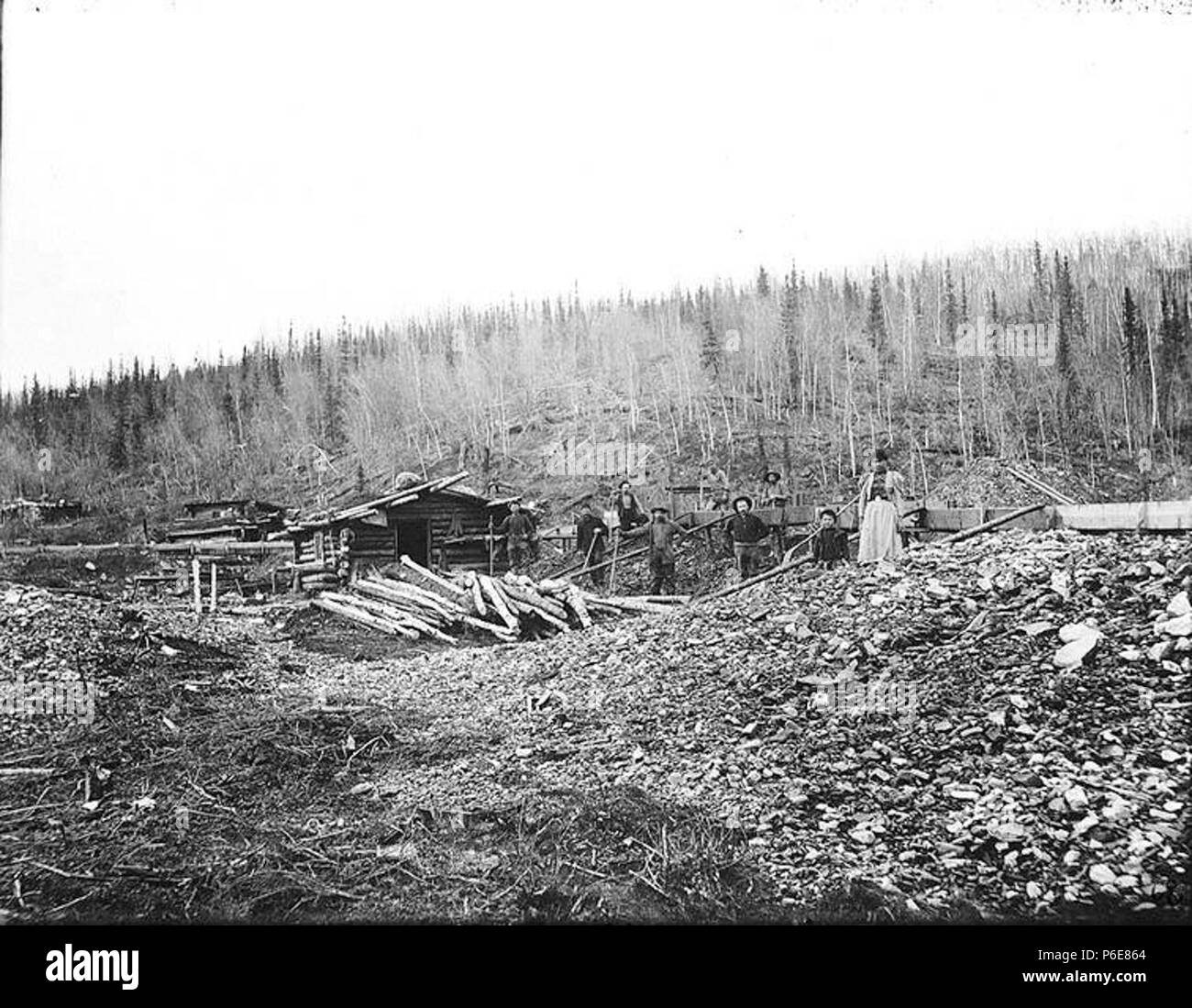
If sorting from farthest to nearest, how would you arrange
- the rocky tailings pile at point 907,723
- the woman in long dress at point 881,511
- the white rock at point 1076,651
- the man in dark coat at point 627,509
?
the man in dark coat at point 627,509 → the woman in long dress at point 881,511 → the white rock at point 1076,651 → the rocky tailings pile at point 907,723

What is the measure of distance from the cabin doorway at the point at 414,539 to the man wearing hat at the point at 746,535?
4.75ft

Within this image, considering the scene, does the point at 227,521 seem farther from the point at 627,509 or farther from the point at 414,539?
the point at 627,509

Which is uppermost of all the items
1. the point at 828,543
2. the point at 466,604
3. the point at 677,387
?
the point at 677,387

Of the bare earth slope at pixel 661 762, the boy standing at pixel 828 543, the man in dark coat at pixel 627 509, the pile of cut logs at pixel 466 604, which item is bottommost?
the bare earth slope at pixel 661 762

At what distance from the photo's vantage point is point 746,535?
3.66 m

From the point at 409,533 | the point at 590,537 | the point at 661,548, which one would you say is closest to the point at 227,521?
the point at 409,533

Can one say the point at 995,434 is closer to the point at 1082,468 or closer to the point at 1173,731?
the point at 1082,468

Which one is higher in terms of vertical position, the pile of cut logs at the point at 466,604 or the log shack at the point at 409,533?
the log shack at the point at 409,533

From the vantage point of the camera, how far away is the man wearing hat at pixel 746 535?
11.9 ft

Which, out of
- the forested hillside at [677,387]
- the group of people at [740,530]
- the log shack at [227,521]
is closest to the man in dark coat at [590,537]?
the group of people at [740,530]

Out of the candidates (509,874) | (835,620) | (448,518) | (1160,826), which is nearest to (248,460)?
(448,518)

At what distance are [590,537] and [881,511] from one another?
1.36m

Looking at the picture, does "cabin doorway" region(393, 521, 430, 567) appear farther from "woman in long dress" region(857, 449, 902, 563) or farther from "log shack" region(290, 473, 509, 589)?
"woman in long dress" region(857, 449, 902, 563)

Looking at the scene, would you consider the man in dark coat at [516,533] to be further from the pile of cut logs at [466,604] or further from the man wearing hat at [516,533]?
the pile of cut logs at [466,604]
